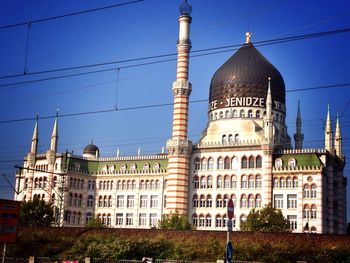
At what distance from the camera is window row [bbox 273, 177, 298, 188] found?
63.8m

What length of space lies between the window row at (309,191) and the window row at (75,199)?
31389mm

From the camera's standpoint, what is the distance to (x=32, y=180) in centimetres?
7975

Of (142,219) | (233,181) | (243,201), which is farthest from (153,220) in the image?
(243,201)

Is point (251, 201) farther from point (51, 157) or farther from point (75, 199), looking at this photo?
point (51, 157)

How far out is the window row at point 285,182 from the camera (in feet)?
209

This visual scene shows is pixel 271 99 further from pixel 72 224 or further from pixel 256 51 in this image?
pixel 72 224

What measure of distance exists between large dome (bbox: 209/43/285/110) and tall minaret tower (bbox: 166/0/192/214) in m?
6.72

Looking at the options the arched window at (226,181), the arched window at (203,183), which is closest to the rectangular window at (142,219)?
the arched window at (203,183)

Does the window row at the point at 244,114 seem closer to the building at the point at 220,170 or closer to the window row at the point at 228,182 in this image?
the building at the point at 220,170

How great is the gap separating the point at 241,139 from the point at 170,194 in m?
11.0

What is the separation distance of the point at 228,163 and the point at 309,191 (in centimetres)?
1021

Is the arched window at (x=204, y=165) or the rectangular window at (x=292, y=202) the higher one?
the arched window at (x=204, y=165)

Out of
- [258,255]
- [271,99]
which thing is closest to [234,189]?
[271,99]

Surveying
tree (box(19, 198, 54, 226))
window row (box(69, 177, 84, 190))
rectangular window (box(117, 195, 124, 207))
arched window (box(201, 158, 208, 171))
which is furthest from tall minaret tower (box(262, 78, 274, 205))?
window row (box(69, 177, 84, 190))
